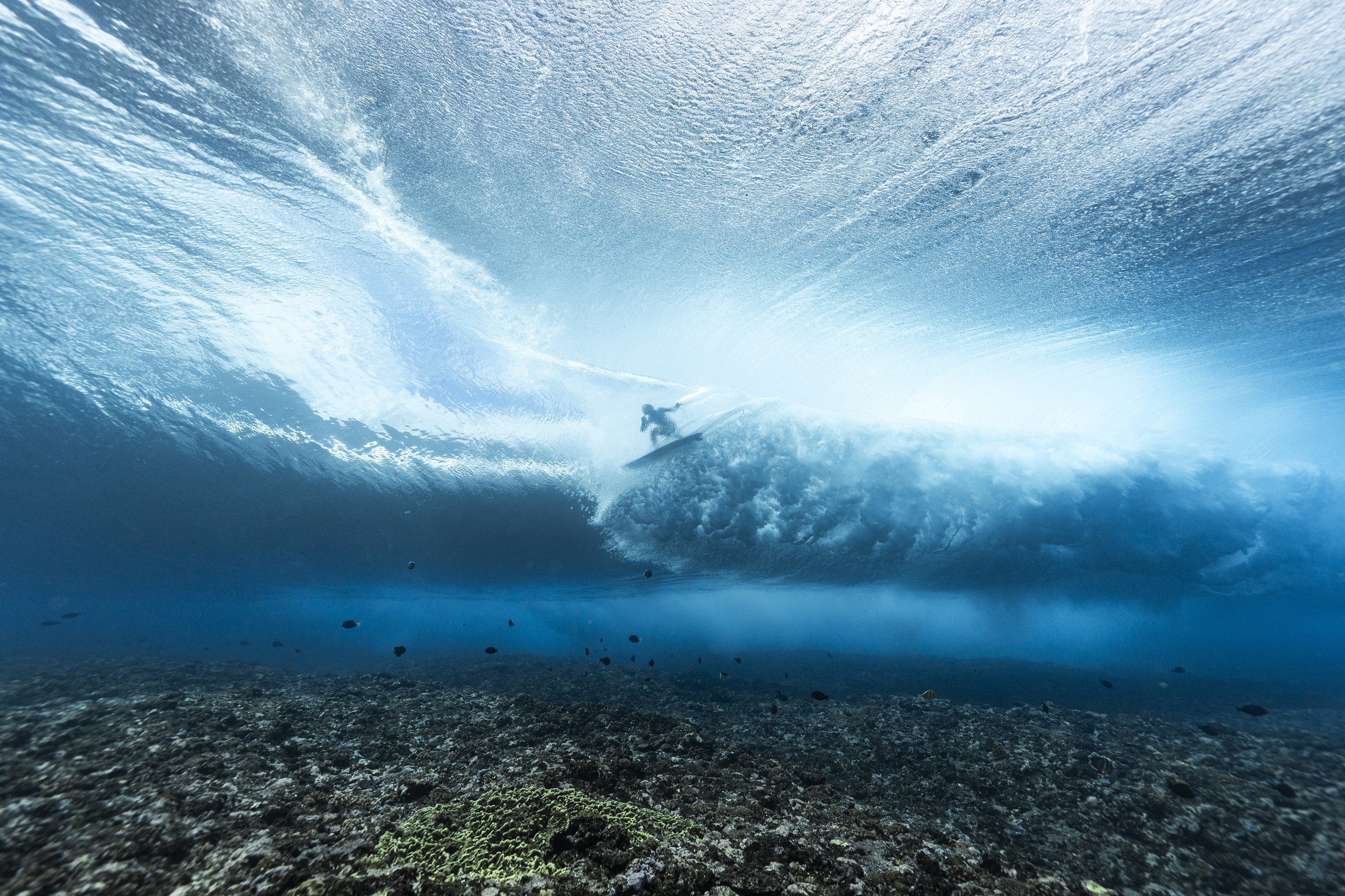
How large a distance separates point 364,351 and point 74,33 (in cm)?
869

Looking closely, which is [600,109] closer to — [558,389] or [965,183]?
[965,183]

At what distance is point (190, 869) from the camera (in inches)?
165

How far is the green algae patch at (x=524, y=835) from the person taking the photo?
13.5 ft

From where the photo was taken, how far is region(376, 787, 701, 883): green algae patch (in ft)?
13.5

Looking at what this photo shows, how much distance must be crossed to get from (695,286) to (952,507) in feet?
53.7

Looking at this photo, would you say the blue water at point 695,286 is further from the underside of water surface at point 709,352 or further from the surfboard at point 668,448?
the surfboard at point 668,448

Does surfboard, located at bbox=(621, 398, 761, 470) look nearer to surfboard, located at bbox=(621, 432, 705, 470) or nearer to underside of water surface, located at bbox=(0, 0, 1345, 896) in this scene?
surfboard, located at bbox=(621, 432, 705, 470)

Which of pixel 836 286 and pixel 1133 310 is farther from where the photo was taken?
pixel 1133 310

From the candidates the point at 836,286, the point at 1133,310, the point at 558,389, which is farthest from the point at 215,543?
the point at 1133,310

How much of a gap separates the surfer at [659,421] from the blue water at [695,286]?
25.7 inches

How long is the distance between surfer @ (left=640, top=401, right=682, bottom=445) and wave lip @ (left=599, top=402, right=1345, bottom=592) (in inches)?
54.9

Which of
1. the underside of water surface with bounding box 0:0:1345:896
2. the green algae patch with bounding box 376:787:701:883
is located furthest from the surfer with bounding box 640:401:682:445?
the green algae patch with bounding box 376:787:701:883

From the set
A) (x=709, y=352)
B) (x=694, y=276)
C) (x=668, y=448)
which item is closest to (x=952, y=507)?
(x=668, y=448)

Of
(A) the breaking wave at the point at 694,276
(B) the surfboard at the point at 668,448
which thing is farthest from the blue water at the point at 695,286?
(B) the surfboard at the point at 668,448
